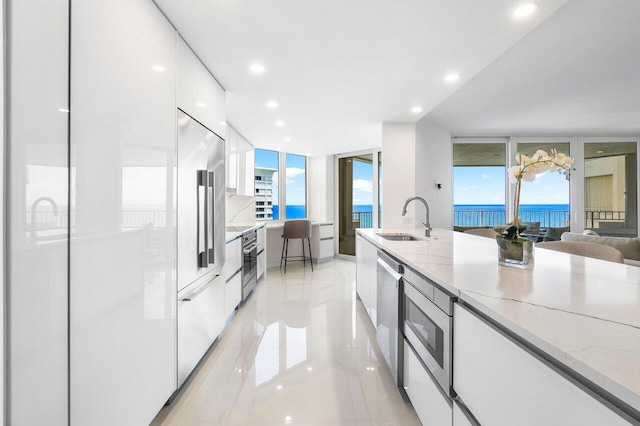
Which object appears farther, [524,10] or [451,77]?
[451,77]

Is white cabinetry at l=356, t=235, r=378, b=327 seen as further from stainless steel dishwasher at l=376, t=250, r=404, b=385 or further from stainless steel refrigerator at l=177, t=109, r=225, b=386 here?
stainless steel refrigerator at l=177, t=109, r=225, b=386

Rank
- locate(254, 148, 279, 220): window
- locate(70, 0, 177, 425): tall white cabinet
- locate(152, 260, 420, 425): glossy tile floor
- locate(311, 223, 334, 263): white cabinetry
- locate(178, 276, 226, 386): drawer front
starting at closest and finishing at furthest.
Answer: locate(70, 0, 177, 425): tall white cabinet → locate(152, 260, 420, 425): glossy tile floor → locate(178, 276, 226, 386): drawer front → locate(254, 148, 279, 220): window → locate(311, 223, 334, 263): white cabinetry

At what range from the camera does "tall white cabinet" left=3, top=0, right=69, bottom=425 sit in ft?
2.78

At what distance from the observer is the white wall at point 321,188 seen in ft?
21.9

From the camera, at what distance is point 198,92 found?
7.22ft

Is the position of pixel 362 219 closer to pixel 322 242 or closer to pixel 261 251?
pixel 322 242

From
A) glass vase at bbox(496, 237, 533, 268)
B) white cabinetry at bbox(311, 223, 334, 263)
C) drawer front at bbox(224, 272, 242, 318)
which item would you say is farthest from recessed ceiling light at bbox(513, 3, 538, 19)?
white cabinetry at bbox(311, 223, 334, 263)

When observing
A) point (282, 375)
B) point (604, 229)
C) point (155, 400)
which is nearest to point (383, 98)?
point (282, 375)

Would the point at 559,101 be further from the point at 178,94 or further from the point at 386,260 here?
the point at 178,94

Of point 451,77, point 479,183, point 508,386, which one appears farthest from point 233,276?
point 479,183

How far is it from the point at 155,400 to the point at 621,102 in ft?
19.0

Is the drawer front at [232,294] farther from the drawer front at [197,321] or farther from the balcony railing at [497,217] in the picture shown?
the balcony railing at [497,217]

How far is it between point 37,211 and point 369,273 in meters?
2.44

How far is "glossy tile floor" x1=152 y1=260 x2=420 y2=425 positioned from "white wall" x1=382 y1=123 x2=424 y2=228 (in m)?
1.47
